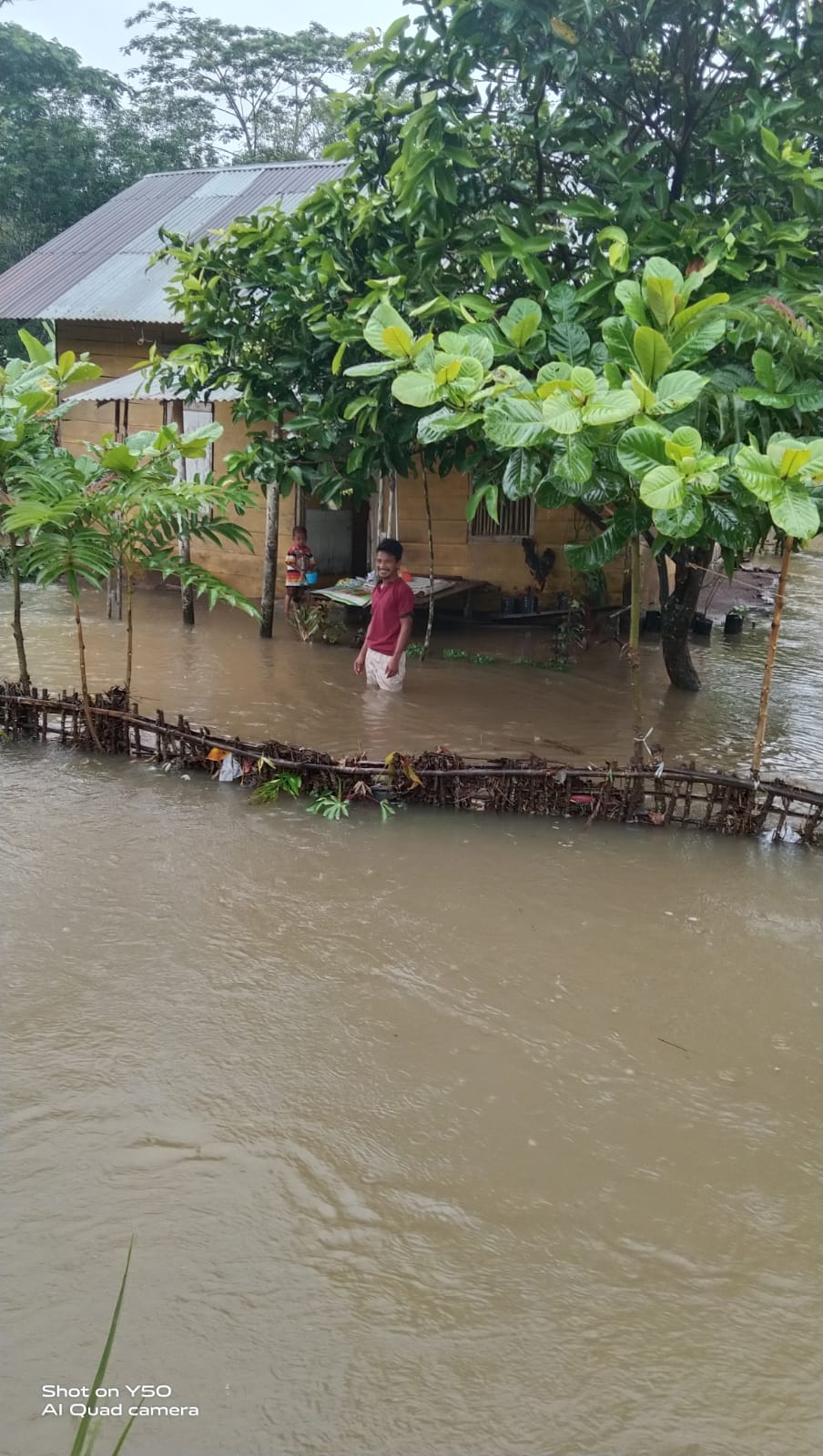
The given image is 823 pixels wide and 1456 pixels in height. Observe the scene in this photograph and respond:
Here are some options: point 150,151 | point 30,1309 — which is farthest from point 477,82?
point 150,151

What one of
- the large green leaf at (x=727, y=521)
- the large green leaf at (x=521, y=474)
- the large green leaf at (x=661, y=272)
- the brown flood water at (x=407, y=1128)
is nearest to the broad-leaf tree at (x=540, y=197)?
the large green leaf at (x=727, y=521)

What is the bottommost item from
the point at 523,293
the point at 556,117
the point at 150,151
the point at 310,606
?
the point at 310,606

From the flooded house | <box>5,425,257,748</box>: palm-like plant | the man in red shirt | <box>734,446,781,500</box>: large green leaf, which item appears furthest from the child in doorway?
<box>734,446,781,500</box>: large green leaf

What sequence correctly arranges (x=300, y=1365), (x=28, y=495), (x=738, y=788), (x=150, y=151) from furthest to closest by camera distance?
(x=150, y=151) → (x=28, y=495) → (x=738, y=788) → (x=300, y=1365)

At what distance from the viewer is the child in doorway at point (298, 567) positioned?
11.3m

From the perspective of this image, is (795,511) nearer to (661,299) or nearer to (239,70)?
(661,299)

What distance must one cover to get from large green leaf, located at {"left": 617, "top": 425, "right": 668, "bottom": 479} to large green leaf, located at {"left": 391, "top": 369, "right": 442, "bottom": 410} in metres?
0.82

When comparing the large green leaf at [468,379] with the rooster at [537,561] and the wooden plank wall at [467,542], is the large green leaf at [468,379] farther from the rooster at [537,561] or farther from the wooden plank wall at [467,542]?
the rooster at [537,561]

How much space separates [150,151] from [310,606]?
607 inches

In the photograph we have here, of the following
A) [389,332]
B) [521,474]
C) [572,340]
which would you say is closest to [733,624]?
[572,340]

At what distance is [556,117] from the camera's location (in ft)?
20.7

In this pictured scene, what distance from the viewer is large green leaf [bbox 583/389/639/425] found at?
427 cm

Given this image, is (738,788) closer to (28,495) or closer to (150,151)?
(28,495)

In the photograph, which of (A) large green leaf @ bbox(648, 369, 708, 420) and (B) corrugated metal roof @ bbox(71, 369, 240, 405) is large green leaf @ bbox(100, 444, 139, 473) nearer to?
(A) large green leaf @ bbox(648, 369, 708, 420)
